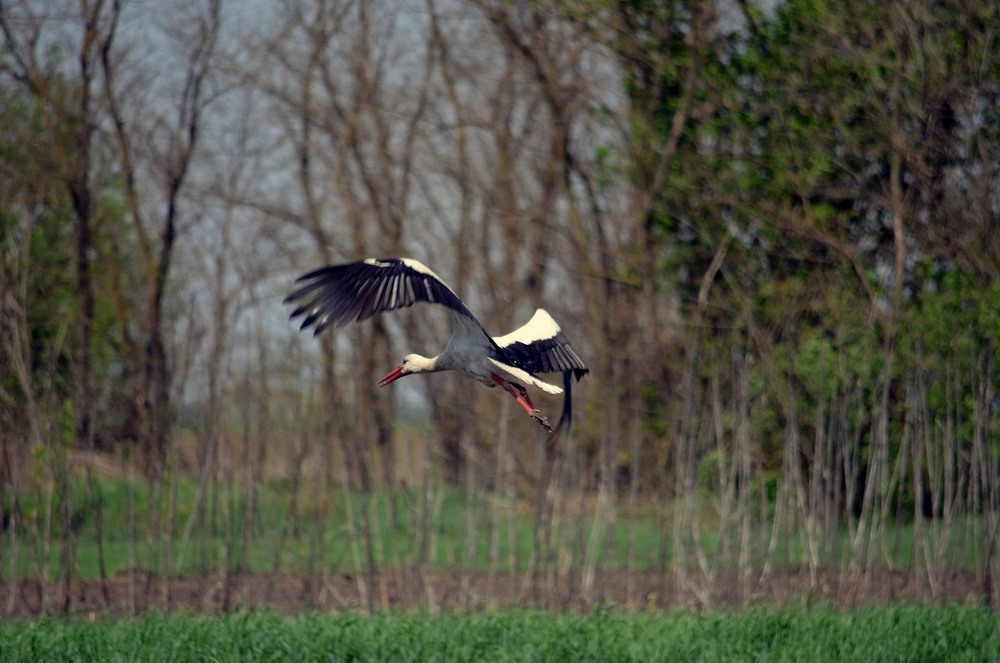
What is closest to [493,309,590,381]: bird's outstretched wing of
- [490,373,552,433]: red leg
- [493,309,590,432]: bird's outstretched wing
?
[493,309,590,432]: bird's outstretched wing

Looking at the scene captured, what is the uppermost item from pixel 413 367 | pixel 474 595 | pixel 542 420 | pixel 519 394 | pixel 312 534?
pixel 413 367

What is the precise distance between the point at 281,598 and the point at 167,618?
5.90ft

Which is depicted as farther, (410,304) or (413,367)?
(413,367)

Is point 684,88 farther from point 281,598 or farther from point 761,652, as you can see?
point 761,652

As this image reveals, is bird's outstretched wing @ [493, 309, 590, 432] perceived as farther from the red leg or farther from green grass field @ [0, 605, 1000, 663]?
green grass field @ [0, 605, 1000, 663]

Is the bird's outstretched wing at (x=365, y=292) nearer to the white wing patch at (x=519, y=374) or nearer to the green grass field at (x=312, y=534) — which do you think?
the white wing patch at (x=519, y=374)

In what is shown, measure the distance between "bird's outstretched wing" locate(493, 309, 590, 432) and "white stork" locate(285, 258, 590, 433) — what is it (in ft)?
0.07

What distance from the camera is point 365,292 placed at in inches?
187

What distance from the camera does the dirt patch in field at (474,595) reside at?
7.21 meters

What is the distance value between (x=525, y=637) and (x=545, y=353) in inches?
61.2

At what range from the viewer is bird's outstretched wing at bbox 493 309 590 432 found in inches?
210

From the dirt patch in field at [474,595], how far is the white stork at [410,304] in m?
2.39

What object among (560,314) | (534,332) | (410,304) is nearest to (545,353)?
(534,332)

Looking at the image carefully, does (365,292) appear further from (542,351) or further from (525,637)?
(525,637)
